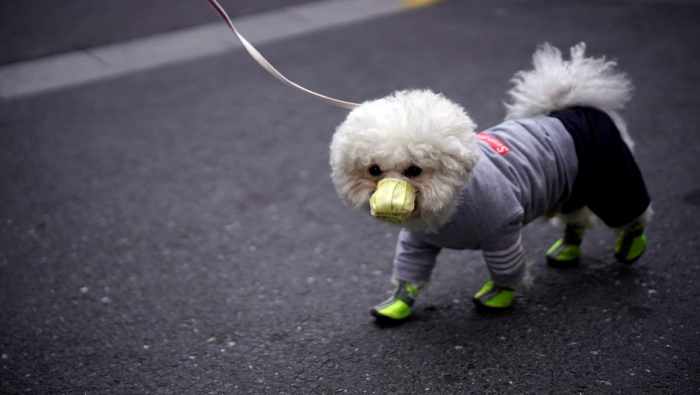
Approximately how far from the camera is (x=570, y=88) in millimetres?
2832

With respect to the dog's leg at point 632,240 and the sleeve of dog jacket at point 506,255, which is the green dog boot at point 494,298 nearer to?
the sleeve of dog jacket at point 506,255

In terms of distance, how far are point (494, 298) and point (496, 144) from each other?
2.09ft

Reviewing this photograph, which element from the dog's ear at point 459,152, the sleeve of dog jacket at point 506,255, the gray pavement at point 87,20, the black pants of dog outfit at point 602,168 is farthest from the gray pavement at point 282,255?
the gray pavement at point 87,20

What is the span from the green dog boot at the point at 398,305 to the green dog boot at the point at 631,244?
3.13 ft

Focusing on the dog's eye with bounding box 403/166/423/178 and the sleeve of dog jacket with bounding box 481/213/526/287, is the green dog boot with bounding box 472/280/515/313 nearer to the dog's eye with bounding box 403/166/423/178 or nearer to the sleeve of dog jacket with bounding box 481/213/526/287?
the sleeve of dog jacket with bounding box 481/213/526/287

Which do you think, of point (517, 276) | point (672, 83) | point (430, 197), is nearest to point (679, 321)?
point (517, 276)

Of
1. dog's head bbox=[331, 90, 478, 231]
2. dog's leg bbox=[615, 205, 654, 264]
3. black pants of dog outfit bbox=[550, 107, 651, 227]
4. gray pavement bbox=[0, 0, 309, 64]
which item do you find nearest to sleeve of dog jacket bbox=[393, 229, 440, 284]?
dog's head bbox=[331, 90, 478, 231]

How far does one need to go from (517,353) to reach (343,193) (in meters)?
0.92

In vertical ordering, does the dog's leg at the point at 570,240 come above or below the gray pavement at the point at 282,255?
above

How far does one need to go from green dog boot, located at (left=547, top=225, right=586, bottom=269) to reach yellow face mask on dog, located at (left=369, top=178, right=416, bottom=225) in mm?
1160

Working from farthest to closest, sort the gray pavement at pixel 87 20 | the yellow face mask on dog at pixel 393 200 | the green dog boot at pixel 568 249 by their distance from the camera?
the gray pavement at pixel 87 20 → the green dog boot at pixel 568 249 → the yellow face mask on dog at pixel 393 200

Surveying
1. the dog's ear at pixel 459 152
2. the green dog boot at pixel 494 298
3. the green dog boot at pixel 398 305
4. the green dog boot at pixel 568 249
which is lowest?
the green dog boot at pixel 398 305

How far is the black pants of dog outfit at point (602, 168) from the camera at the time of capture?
8.96ft

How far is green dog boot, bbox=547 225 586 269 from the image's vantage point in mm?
3086
